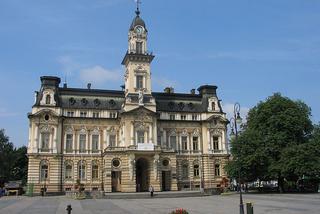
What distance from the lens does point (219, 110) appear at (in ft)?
228

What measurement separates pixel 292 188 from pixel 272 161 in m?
9.27

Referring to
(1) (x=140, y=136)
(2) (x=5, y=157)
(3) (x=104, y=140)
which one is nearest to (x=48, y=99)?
(3) (x=104, y=140)

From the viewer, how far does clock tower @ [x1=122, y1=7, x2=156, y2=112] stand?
63469 mm

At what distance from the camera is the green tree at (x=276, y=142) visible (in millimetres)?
48938

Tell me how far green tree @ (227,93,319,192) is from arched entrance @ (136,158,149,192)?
45.8ft

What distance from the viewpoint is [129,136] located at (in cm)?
6109

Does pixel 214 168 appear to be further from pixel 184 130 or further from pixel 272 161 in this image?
pixel 272 161

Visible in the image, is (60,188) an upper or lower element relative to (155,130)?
lower

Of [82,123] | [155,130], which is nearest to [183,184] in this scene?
[155,130]

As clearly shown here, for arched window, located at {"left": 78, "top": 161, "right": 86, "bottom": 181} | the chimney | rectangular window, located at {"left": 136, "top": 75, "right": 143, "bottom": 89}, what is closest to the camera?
arched window, located at {"left": 78, "top": 161, "right": 86, "bottom": 181}

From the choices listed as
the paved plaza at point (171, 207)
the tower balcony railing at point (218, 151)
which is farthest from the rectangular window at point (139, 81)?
the paved plaza at point (171, 207)

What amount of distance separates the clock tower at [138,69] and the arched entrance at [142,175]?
9094 mm

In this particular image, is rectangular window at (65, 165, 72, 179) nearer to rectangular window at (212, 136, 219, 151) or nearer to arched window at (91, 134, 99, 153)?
arched window at (91, 134, 99, 153)

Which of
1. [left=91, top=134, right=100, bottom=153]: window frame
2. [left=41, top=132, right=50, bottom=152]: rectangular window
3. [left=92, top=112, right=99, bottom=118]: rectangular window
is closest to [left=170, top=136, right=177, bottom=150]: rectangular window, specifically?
[left=91, top=134, right=100, bottom=153]: window frame
